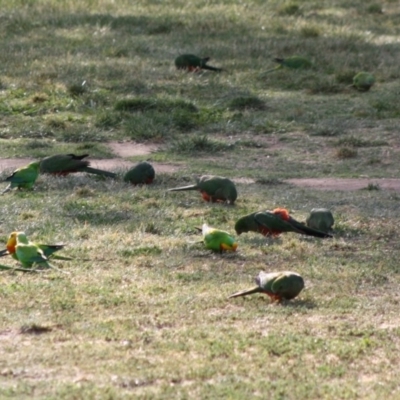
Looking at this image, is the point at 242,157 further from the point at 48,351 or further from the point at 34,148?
the point at 48,351

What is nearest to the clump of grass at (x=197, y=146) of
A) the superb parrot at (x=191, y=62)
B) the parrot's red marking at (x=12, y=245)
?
the superb parrot at (x=191, y=62)

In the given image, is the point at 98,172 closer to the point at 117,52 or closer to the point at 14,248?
the point at 14,248

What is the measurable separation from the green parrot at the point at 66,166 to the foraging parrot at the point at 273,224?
6.23 feet

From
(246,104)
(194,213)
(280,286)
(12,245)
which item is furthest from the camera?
(246,104)

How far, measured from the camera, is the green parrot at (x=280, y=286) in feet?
16.5

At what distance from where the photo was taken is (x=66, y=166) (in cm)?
796

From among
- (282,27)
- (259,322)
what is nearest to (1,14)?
(282,27)

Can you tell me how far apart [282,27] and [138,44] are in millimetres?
2435

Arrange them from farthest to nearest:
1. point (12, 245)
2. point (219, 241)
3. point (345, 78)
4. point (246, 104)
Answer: point (345, 78)
point (246, 104)
point (219, 241)
point (12, 245)

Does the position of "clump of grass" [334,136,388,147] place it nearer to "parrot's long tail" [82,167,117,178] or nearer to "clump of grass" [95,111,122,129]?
"clump of grass" [95,111,122,129]

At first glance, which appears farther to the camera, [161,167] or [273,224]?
[161,167]

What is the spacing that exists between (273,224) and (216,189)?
1000mm

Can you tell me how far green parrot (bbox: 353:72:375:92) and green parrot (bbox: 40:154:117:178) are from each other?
4.28 meters

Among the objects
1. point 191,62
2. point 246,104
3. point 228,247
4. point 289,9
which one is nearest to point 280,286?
point 228,247
